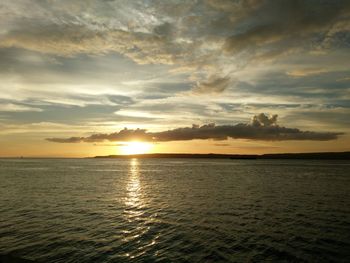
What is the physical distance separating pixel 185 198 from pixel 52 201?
80.9 feet

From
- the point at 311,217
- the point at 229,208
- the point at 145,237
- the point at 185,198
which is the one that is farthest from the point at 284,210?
the point at 145,237

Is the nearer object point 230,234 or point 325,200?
point 230,234

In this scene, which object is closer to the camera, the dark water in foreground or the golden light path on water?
the dark water in foreground

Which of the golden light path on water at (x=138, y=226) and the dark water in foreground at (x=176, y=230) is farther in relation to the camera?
the golden light path on water at (x=138, y=226)

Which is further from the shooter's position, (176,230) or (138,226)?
(138,226)

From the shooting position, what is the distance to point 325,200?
54.9 meters

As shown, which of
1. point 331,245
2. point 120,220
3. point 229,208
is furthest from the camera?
point 229,208

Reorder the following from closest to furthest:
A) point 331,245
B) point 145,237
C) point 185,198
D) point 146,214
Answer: point 331,245 → point 145,237 → point 146,214 → point 185,198

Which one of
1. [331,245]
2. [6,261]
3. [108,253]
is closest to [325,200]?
[331,245]

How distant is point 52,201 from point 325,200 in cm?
4995

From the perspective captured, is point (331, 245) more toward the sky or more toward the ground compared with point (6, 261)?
more toward the ground

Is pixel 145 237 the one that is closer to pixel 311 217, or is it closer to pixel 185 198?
pixel 311 217

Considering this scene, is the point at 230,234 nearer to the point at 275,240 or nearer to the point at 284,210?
the point at 275,240

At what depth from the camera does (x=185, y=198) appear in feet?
192
